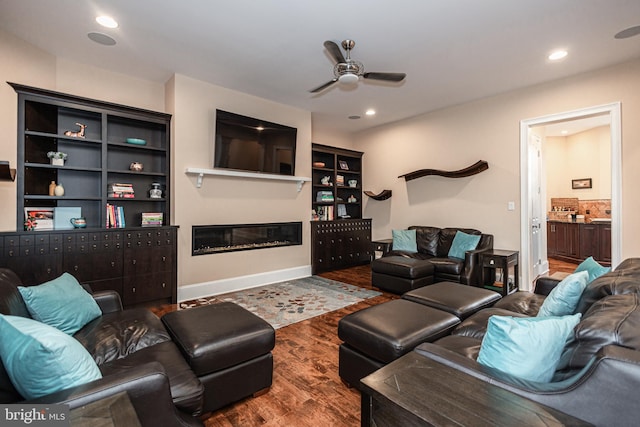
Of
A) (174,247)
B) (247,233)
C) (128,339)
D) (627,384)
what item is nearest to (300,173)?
(247,233)

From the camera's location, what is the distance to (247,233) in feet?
15.2

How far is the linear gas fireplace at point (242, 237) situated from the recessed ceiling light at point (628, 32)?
4477 millimetres

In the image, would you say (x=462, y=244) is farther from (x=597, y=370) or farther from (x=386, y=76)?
(x=597, y=370)

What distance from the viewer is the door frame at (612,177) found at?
353 cm

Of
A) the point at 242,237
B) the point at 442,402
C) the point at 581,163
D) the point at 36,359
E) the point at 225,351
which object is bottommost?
the point at 225,351

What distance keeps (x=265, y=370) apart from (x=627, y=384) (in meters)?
1.74

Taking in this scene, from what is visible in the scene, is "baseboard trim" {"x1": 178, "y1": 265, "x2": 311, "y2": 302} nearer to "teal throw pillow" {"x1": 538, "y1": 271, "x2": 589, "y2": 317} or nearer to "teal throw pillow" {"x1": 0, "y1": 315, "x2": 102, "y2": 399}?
"teal throw pillow" {"x1": 0, "y1": 315, "x2": 102, "y2": 399}

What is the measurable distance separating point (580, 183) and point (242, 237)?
25.0 ft

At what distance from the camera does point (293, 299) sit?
3.88m

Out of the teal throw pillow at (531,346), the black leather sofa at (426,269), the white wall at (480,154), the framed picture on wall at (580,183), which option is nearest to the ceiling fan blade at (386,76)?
the black leather sofa at (426,269)

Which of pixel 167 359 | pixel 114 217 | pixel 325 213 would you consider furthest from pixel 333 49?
pixel 325 213

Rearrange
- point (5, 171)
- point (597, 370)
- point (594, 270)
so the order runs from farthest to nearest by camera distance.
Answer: point (5, 171)
point (594, 270)
point (597, 370)

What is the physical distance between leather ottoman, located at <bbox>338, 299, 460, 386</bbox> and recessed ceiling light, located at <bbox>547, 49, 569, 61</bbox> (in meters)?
3.21

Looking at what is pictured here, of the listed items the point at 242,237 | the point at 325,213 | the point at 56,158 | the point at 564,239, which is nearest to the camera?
the point at 56,158
